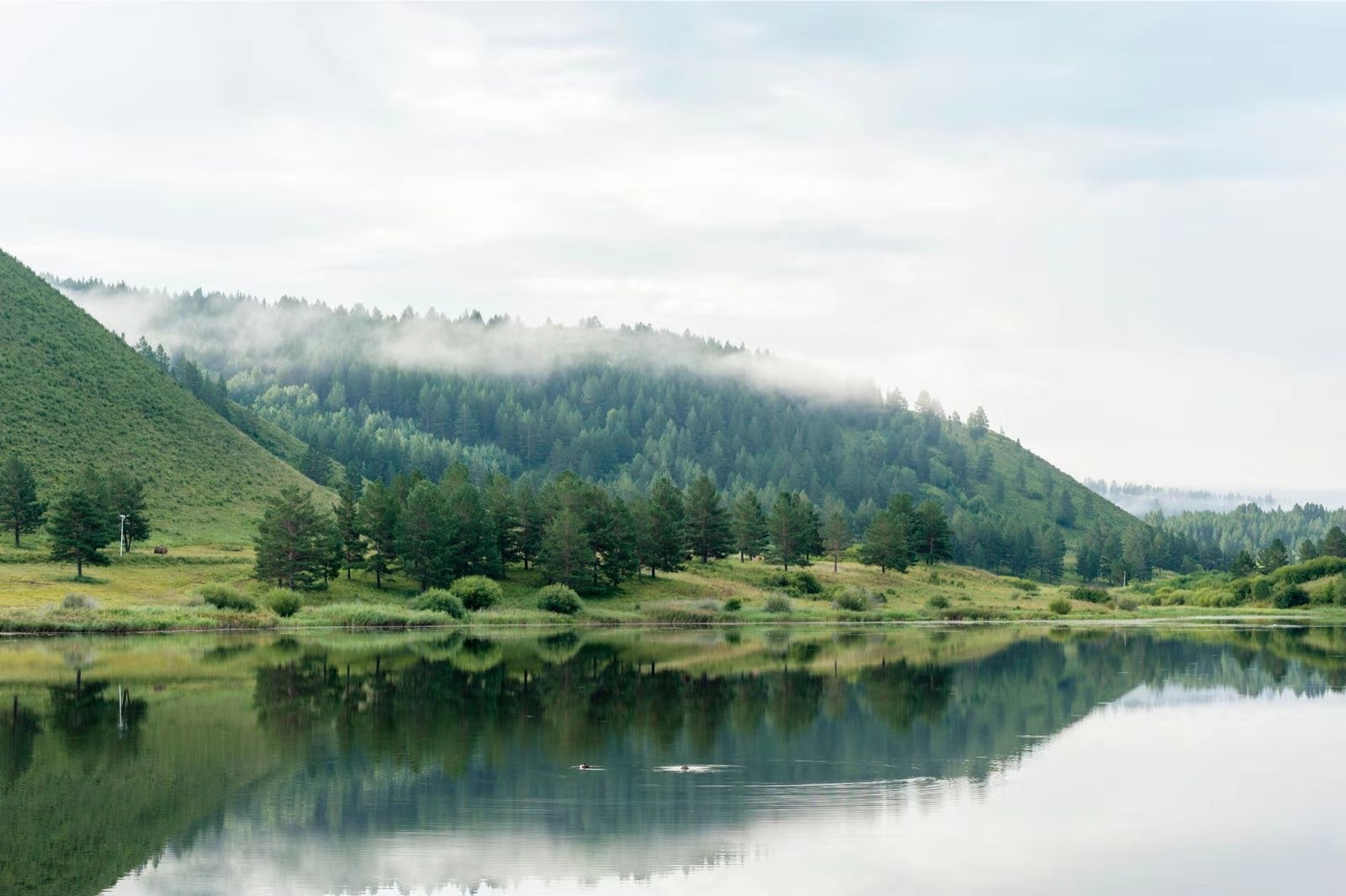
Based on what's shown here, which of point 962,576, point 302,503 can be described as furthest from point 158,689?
point 962,576

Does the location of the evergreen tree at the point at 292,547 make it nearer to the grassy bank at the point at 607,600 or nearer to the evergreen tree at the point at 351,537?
the grassy bank at the point at 607,600

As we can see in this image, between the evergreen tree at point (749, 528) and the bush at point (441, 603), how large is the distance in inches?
2386

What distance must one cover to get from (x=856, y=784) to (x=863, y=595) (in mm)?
106435

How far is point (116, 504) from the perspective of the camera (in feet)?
455

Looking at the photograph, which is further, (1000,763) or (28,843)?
(1000,763)

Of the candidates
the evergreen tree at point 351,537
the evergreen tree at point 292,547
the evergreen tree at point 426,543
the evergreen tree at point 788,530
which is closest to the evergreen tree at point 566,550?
the evergreen tree at point 426,543

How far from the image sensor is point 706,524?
166750 millimetres

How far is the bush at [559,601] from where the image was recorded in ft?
417

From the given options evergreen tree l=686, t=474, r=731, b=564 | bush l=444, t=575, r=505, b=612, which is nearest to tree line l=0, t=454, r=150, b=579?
bush l=444, t=575, r=505, b=612

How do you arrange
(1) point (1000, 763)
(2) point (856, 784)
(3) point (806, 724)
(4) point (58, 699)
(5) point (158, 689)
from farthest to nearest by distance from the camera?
(5) point (158, 689) → (4) point (58, 699) → (3) point (806, 724) → (1) point (1000, 763) → (2) point (856, 784)

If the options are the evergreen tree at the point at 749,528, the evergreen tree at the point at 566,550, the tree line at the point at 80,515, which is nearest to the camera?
the tree line at the point at 80,515

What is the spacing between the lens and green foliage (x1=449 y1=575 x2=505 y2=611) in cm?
12456

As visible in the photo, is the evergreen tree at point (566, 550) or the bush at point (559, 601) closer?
the bush at point (559, 601)

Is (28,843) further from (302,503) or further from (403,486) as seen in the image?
(403,486)
